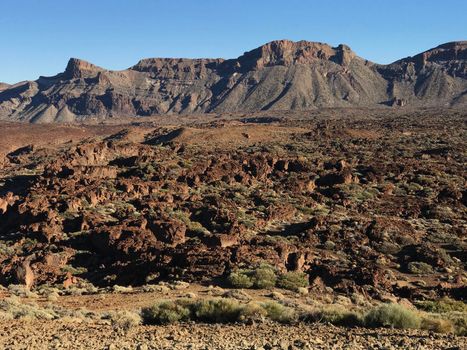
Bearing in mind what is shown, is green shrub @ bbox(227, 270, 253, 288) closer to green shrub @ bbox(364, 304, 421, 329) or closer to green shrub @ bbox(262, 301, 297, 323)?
green shrub @ bbox(262, 301, 297, 323)

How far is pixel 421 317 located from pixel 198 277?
8.30 meters

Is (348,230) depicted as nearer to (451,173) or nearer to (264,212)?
(264,212)

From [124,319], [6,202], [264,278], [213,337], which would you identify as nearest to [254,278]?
[264,278]

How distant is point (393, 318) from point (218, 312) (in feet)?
13.3

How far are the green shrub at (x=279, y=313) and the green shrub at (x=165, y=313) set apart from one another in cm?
198

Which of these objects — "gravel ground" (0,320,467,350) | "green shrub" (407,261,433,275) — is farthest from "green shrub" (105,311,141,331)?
"green shrub" (407,261,433,275)

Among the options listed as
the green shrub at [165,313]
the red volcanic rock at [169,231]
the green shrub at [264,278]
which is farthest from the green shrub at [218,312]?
the red volcanic rock at [169,231]

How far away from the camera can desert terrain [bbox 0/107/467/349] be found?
438 inches

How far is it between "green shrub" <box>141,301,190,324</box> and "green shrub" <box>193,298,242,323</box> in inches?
12.1

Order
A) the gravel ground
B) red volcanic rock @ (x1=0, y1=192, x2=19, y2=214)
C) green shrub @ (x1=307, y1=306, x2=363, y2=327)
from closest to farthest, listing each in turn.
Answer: the gravel ground, green shrub @ (x1=307, y1=306, x2=363, y2=327), red volcanic rock @ (x1=0, y1=192, x2=19, y2=214)

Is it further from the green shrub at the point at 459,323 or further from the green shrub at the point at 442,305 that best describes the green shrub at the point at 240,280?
the green shrub at the point at 459,323

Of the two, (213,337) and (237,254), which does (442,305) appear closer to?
(237,254)

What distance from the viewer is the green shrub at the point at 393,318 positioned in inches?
443

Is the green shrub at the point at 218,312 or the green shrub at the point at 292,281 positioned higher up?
the green shrub at the point at 218,312
